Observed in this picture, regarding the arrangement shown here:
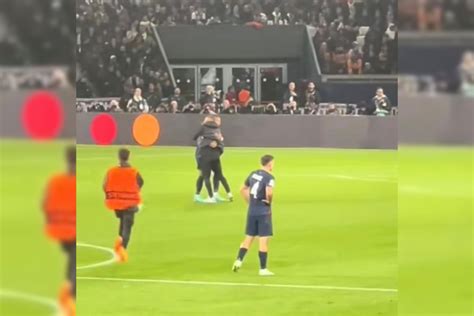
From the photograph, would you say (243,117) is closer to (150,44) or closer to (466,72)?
(150,44)

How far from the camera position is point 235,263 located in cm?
291

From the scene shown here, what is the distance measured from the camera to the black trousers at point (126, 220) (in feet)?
9.37

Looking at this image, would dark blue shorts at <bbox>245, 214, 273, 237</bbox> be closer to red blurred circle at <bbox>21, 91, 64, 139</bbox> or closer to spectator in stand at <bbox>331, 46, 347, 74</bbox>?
spectator in stand at <bbox>331, 46, 347, 74</bbox>

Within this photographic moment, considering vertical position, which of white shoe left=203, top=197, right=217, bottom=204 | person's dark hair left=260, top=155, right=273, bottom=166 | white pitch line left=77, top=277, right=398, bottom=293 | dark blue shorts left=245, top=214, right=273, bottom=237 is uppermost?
person's dark hair left=260, top=155, right=273, bottom=166

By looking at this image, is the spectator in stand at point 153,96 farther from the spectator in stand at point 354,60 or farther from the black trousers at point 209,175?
the spectator in stand at point 354,60

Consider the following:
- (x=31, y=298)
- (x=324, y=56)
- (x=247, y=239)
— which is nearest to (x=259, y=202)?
(x=247, y=239)

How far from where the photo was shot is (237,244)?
9.48 feet

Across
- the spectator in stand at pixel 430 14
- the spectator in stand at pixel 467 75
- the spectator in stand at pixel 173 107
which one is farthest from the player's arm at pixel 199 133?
the spectator in stand at pixel 430 14

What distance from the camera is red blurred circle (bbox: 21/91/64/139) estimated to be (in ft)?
3.36

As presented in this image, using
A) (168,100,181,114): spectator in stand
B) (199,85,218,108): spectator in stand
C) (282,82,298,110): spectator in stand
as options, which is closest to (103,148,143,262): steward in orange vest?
(168,100,181,114): spectator in stand

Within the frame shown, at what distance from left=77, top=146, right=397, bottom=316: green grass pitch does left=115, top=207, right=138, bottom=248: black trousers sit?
0.10 feet

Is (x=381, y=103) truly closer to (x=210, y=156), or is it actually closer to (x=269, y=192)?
(x=269, y=192)

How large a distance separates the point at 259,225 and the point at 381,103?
0.71 meters

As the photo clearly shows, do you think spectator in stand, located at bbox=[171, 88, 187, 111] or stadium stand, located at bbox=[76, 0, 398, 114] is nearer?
stadium stand, located at bbox=[76, 0, 398, 114]
